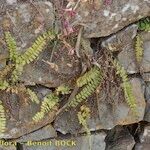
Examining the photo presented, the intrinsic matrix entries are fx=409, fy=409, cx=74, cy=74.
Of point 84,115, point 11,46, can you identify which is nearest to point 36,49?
point 11,46

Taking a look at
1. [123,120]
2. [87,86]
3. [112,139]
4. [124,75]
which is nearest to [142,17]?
[124,75]

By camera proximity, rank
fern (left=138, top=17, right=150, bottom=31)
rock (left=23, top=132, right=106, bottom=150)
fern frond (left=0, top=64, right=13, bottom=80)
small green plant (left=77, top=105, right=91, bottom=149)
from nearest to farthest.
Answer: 1. fern frond (left=0, top=64, right=13, bottom=80)
2. fern (left=138, top=17, right=150, bottom=31)
3. small green plant (left=77, top=105, right=91, bottom=149)
4. rock (left=23, top=132, right=106, bottom=150)

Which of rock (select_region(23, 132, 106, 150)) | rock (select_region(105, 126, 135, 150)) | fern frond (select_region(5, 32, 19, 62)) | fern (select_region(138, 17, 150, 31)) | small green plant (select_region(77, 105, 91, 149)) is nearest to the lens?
fern frond (select_region(5, 32, 19, 62))

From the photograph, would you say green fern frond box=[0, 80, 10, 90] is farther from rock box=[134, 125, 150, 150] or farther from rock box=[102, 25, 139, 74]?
rock box=[134, 125, 150, 150]

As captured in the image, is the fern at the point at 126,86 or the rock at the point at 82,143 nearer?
the fern at the point at 126,86

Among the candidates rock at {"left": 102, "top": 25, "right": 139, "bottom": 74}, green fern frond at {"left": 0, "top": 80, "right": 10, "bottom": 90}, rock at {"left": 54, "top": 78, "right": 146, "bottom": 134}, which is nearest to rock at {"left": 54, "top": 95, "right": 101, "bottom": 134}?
rock at {"left": 54, "top": 78, "right": 146, "bottom": 134}

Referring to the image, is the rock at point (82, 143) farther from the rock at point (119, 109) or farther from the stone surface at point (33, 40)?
the stone surface at point (33, 40)

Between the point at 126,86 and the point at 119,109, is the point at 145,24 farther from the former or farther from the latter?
the point at 119,109

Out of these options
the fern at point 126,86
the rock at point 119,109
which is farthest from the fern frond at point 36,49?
the rock at point 119,109
